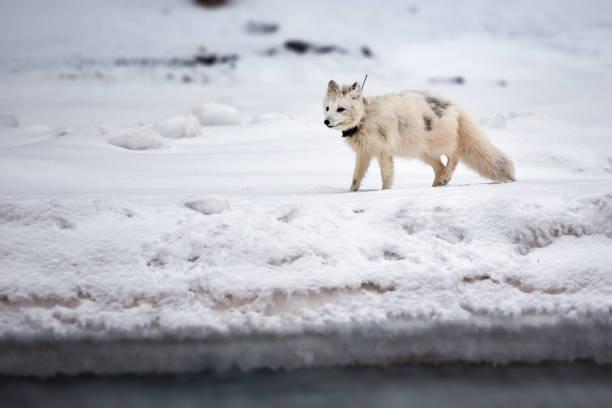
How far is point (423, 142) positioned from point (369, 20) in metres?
10.6

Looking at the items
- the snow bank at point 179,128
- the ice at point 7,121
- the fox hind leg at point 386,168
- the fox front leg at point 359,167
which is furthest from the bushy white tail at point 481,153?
the ice at point 7,121

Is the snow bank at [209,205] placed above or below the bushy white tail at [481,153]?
below

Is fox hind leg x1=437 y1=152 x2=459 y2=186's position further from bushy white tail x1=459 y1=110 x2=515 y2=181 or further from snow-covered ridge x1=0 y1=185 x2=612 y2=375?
snow-covered ridge x1=0 y1=185 x2=612 y2=375

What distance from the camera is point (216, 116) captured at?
6871 millimetres

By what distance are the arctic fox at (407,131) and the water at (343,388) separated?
176 centimetres

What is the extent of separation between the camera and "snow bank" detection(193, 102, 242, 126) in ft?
22.5

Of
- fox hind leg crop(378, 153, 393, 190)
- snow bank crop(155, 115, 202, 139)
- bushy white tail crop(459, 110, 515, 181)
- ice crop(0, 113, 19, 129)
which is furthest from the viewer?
ice crop(0, 113, 19, 129)

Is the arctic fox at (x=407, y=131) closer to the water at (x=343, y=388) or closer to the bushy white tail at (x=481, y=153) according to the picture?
the bushy white tail at (x=481, y=153)

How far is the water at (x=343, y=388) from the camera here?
2379 millimetres

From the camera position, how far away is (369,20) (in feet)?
46.5

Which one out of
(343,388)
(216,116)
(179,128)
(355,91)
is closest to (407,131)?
(355,91)

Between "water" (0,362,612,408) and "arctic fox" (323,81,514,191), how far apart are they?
1.76 metres

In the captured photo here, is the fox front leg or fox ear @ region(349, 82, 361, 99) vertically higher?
fox ear @ region(349, 82, 361, 99)

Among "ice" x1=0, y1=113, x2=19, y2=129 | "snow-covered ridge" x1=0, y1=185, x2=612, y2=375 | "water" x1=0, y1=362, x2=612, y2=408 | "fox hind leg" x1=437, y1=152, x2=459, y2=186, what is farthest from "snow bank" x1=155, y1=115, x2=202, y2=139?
"water" x1=0, y1=362, x2=612, y2=408
